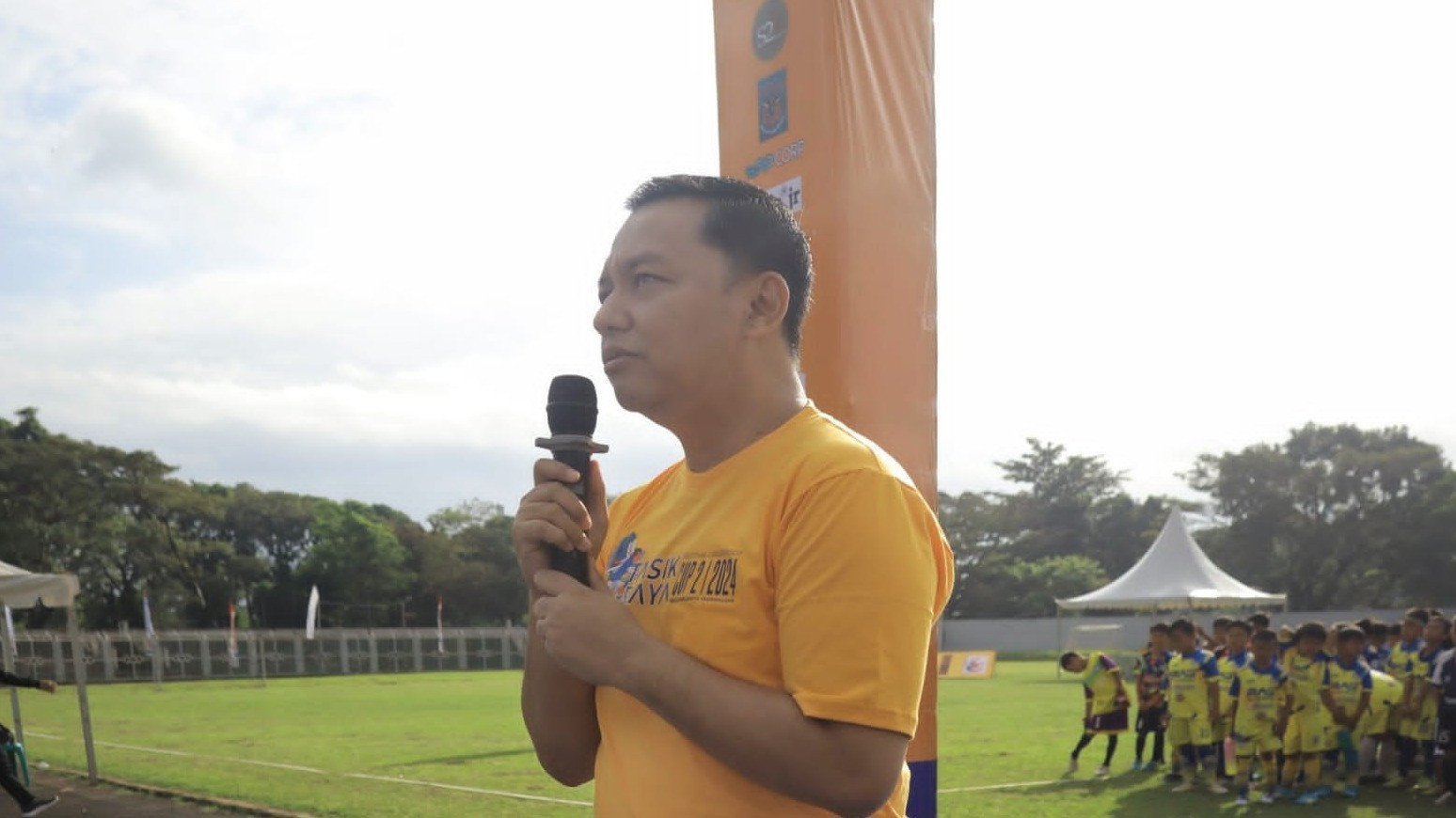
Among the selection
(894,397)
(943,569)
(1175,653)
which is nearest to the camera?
(943,569)

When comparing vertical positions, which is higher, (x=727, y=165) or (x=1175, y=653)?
(x=727, y=165)

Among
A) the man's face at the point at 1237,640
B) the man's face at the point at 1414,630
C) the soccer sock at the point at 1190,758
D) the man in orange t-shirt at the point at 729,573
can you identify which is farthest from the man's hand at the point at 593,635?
the man's face at the point at 1414,630

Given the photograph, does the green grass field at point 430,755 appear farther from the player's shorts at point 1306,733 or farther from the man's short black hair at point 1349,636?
the man's short black hair at point 1349,636

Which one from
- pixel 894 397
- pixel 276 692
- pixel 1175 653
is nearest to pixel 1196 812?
pixel 1175 653

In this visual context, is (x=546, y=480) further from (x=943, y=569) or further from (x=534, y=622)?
(x=943, y=569)

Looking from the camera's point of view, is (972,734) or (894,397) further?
A: (972,734)

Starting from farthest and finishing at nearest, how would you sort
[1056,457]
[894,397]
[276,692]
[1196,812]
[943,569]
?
[1056,457]
[276,692]
[1196,812]
[894,397]
[943,569]

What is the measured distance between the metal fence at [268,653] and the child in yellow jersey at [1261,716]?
3351 centimetres

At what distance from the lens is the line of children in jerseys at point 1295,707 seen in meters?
11.6

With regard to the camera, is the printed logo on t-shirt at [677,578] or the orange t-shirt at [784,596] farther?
the printed logo on t-shirt at [677,578]

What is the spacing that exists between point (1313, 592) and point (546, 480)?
200 ft

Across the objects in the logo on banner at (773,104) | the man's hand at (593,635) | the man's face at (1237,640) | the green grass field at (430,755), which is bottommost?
the green grass field at (430,755)

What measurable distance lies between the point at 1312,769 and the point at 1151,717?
106 inches

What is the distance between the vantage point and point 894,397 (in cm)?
371
